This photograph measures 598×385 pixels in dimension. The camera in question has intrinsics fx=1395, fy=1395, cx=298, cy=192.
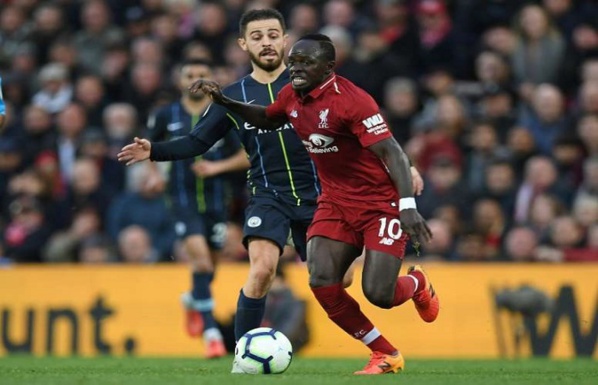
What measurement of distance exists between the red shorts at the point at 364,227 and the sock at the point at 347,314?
1.07 ft

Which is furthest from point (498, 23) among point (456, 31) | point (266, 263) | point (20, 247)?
point (266, 263)

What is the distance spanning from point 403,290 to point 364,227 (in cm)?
49

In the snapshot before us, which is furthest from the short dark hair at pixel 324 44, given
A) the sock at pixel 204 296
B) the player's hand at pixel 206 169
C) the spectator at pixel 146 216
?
the spectator at pixel 146 216

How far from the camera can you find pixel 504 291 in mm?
13094

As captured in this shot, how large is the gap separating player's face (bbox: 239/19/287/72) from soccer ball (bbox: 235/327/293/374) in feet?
6.46

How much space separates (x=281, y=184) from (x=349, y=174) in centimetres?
89

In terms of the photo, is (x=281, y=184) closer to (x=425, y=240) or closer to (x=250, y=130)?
(x=250, y=130)

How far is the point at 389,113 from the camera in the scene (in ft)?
49.1

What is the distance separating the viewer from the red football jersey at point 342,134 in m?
8.55

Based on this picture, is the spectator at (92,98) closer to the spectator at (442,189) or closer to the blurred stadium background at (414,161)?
the blurred stadium background at (414,161)

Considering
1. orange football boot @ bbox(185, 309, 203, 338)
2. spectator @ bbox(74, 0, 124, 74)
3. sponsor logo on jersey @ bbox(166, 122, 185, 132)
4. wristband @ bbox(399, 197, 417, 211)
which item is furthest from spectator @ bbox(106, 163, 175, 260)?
wristband @ bbox(399, 197, 417, 211)

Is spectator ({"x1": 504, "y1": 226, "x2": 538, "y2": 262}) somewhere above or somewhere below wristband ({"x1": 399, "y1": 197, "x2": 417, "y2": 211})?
below

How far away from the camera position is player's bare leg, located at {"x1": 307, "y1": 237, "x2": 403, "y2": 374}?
28.9ft

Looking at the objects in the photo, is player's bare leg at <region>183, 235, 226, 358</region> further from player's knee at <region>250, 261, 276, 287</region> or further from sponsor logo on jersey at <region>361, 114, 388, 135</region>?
sponsor logo on jersey at <region>361, 114, 388, 135</region>
